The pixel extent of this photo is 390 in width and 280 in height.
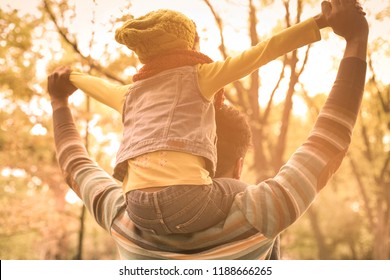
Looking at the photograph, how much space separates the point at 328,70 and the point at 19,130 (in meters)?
3.55

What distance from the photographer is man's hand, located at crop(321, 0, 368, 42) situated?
0.89 metres

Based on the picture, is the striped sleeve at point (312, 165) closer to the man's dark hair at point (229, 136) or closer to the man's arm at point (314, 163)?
the man's arm at point (314, 163)

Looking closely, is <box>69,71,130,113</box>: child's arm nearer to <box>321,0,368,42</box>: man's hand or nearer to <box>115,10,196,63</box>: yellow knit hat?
<box>115,10,196,63</box>: yellow knit hat

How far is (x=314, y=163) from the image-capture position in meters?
0.85

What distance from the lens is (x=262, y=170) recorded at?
157 inches

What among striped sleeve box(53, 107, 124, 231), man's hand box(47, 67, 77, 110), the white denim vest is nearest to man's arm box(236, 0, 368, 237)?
the white denim vest

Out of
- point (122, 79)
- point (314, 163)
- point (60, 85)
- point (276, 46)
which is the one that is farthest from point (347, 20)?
point (122, 79)

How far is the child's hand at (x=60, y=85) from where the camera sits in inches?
48.1

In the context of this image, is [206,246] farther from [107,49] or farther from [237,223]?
[107,49]

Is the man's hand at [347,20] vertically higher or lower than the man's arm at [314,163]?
higher

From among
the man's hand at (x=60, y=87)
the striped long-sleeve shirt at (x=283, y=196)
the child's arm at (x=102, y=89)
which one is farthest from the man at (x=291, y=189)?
the man's hand at (x=60, y=87)

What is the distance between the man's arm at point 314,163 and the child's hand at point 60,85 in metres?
0.61
